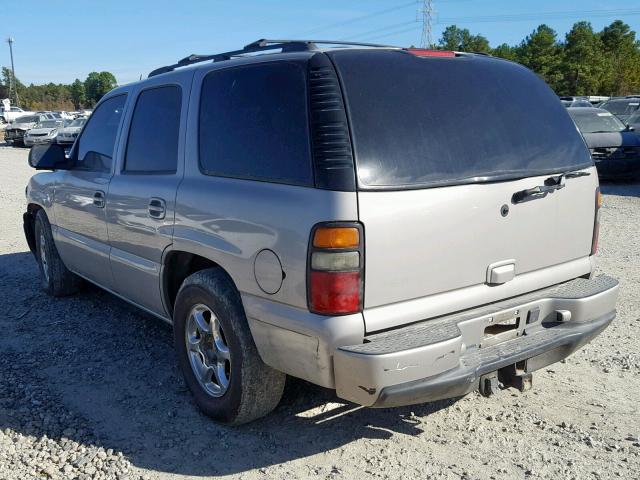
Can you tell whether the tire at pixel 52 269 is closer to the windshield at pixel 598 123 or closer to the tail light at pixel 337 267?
the tail light at pixel 337 267

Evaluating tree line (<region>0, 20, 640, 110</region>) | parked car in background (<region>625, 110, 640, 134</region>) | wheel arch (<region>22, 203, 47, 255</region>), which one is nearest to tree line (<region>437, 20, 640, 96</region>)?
tree line (<region>0, 20, 640, 110</region>)

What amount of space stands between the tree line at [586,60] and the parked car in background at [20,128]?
32.9 m

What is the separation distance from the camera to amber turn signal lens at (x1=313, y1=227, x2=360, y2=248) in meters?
2.77

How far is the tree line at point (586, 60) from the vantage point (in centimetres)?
5316

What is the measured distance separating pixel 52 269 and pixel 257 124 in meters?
3.55

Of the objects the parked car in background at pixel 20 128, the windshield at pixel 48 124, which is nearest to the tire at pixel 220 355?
the windshield at pixel 48 124

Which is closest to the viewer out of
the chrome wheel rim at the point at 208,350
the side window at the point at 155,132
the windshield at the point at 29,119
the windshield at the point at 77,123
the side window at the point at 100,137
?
the chrome wheel rim at the point at 208,350

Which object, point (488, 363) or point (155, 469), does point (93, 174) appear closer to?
point (155, 469)

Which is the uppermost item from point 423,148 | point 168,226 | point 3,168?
point 423,148

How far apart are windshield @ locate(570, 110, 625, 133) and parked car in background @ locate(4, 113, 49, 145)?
89.1ft

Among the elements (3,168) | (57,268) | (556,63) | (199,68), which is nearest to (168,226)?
(199,68)

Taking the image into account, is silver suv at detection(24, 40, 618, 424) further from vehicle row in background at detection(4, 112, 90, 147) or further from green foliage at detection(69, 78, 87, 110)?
green foliage at detection(69, 78, 87, 110)

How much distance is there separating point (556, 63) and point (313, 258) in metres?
58.2

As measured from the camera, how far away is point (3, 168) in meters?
20.9
